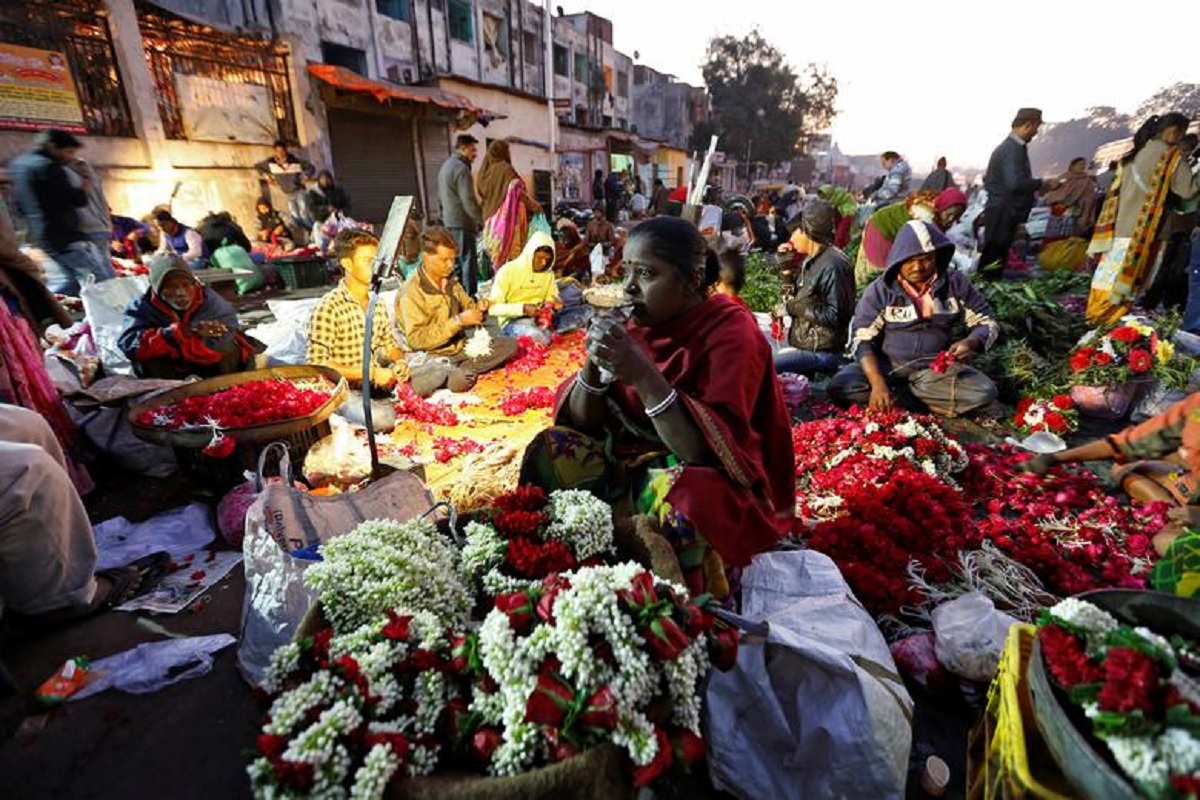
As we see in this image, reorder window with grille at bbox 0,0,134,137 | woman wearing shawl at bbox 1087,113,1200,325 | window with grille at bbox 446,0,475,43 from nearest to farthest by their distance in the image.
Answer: woman wearing shawl at bbox 1087,113,1200,325, window with grille at bbox 0,0,134,137, window with grille at bbox 446,0,475,43

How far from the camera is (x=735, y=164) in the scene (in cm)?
3922

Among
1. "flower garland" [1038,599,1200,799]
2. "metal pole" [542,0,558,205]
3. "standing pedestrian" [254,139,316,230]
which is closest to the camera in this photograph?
"flower garland" [1038,599,1200,799]

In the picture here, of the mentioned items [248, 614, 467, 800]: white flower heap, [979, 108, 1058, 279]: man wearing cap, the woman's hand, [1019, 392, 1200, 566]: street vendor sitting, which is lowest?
[1019, 392, 1200, 566]: street vendor sitting

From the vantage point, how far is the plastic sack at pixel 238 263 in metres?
10.2

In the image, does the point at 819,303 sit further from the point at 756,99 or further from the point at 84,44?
the point at 756,99

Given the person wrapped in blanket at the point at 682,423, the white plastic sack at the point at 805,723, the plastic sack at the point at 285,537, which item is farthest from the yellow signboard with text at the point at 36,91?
the white plastic sack at the point at 805,723

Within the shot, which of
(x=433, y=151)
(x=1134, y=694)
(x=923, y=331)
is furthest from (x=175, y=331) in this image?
(x=433, y=151)

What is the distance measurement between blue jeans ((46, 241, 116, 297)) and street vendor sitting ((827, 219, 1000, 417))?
824 centimetres

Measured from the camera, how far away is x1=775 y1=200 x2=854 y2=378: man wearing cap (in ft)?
17.1

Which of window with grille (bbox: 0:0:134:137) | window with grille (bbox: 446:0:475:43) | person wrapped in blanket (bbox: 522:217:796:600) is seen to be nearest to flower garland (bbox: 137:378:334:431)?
person wrapped in blanket (bbox: 522:217:796:600)

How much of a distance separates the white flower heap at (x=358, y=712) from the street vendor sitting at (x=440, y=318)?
4.68 m

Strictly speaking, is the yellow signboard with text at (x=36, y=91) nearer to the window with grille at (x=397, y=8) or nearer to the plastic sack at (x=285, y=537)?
the window with grille at (x=397, y=8)

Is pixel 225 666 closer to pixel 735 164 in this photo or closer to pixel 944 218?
pixel 944 218

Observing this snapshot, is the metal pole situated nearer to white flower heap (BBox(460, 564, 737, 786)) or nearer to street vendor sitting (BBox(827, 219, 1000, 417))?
street vendor sitting (BBox(827, 219, 1000, 417))
